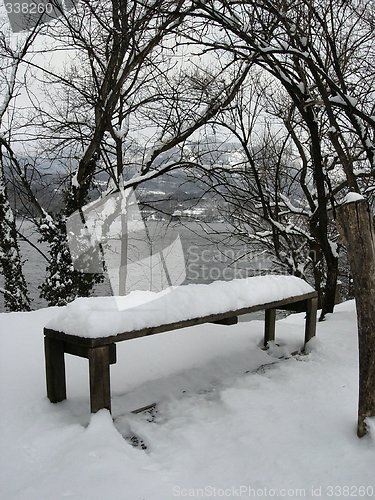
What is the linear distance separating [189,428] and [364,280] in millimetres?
1323

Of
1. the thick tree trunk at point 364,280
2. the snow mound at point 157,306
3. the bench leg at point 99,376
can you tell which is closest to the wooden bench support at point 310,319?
the snow mound at point 157,306

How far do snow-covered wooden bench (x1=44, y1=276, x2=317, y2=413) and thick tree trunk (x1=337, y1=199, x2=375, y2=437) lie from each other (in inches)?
40.0

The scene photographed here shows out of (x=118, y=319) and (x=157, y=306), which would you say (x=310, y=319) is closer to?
(x=157, y=306)

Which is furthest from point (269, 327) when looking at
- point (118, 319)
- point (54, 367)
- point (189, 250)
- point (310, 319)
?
point (189, 250)

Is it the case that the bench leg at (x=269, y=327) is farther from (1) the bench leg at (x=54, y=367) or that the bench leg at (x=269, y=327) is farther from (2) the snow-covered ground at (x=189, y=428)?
(1) the bench leg at (x=54, y=367)

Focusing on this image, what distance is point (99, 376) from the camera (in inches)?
106

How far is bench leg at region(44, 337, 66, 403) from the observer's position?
297cm

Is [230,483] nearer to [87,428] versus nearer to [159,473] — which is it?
[159,473]

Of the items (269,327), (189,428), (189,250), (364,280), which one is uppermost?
(364,280)

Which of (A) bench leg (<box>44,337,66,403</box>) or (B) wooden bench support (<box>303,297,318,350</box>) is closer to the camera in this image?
(A) bench leg (<box>44,337,66,403</box>)

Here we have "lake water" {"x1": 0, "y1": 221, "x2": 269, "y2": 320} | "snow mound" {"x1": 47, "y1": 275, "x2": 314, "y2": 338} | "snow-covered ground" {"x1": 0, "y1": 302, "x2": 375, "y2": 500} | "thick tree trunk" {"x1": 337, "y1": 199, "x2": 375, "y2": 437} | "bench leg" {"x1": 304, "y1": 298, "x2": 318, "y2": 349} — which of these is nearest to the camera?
"snow-covered ground" {"x1": 0, "y1": 302, "x2": 375, "y2": 500}

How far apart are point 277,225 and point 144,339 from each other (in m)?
5.62

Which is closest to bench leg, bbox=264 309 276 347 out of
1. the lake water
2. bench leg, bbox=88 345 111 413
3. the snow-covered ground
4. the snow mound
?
the snow-covered ground

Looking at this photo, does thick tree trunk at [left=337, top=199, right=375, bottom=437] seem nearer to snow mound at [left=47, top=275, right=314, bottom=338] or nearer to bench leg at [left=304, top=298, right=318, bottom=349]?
snow mound at [left=47, top=275, right=314, bottom=338]
